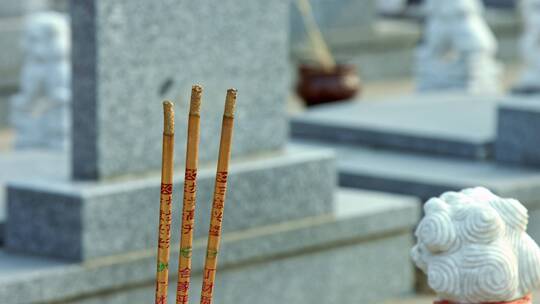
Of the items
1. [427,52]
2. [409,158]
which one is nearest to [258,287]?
[409,158]

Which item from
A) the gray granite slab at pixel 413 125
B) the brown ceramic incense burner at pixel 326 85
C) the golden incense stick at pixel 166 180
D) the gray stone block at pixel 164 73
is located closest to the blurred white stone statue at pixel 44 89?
the gray granite slab at pixel 413 125

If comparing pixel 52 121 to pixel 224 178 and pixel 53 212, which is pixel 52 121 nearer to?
pixel 53 212

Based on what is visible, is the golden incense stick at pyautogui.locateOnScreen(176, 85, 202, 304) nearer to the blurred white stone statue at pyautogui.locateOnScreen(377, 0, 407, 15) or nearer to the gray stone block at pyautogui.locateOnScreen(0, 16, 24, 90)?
the gray stone block at pyautogui.locateOnScreen(0, 16, 24, 90)

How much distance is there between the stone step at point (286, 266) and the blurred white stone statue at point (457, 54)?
364cm

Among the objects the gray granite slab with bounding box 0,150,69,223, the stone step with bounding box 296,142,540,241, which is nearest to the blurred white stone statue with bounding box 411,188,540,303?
the gray granite slab with bounding box 0,150,69,223

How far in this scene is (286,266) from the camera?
7.55 m

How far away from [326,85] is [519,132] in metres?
3.59

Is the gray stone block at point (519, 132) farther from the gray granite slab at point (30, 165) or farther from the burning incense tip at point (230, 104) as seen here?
the burning incense tip at point (230, 104)

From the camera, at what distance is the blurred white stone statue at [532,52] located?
11.3 meters

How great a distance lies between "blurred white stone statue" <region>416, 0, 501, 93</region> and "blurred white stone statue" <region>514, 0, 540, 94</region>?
338mm

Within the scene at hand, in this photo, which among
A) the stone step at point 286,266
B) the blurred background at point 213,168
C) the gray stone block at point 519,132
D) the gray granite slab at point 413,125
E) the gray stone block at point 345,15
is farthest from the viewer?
the gray stone block at point 345,15

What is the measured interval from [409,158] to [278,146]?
6.17ft

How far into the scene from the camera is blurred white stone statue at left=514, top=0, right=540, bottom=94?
11281 millimetres

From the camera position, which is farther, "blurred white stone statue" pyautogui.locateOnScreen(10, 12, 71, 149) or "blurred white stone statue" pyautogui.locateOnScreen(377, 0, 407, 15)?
"blurred white stone statue" pyautogui.locateOnScreen(377, 0, 407, 15)
